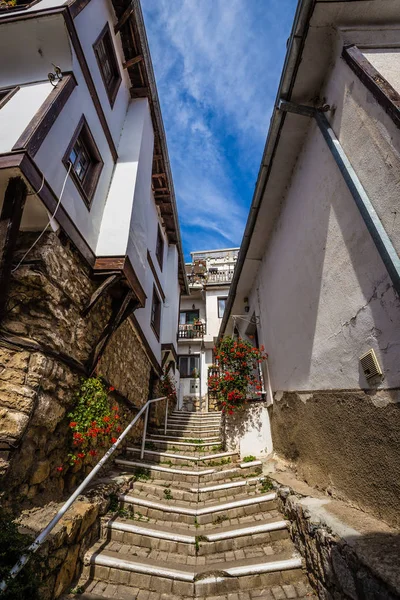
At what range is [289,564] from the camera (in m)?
3.08

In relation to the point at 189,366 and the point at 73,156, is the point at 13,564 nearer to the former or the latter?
the point at 73,156

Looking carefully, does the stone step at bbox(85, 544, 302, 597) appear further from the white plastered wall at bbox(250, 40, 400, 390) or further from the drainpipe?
the drainpipe

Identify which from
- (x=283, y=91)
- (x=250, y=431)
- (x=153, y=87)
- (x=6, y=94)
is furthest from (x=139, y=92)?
(x=250, y=431)

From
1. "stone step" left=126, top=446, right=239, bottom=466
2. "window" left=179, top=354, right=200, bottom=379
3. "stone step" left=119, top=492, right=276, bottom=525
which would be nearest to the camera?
"stone step" left=119, top=492, right=276, bottom=525

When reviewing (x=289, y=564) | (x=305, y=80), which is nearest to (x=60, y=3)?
(x=305, y=80)

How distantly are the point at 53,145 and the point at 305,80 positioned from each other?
12.3ft

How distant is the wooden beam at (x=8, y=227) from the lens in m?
3.15

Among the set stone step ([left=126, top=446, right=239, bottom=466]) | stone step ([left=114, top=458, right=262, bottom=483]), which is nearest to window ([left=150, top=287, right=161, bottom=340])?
stone step ([left=126, top=446, right=239, bottom=466])

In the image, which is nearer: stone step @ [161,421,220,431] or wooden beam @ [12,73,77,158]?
wooden beam @ [12,73,77,158]

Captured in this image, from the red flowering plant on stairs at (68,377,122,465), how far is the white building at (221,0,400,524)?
10.2ft

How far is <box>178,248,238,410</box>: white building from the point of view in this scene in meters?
16.9

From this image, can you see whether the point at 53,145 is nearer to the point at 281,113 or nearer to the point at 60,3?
the point at 60,3

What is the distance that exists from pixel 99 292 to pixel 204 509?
3.81 m

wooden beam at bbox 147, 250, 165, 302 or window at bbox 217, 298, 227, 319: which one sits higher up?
window at bbox 217, 298, 227, 319
